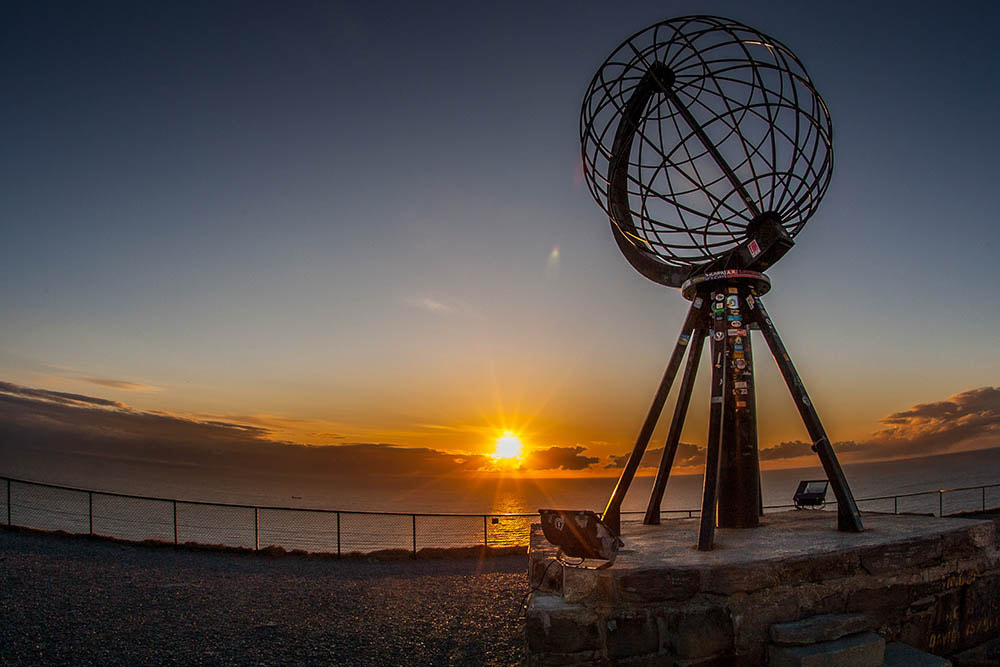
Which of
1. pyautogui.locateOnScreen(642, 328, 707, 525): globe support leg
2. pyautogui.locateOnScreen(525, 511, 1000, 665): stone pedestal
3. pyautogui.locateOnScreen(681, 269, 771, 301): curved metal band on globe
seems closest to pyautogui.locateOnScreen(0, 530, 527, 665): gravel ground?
pyautogui.locateOnScreen(525, 511, 1000, 665): stone pedestal

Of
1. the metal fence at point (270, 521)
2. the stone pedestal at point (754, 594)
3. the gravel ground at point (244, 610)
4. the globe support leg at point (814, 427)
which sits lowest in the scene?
the metal fence at point (270, 521)

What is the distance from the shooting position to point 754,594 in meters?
5.29

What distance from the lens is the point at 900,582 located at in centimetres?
595

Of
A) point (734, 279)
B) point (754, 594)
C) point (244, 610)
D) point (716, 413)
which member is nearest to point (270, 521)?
point (244, 610)

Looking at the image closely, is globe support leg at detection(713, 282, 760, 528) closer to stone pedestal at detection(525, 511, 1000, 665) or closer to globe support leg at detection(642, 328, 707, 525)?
globe support leg at detection(642, 328, 707, 525)

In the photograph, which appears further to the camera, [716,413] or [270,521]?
[270,521]

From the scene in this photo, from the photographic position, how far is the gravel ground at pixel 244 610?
6594 mm

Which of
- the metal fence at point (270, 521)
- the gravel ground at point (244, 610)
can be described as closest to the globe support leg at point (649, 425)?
the gravel ground at point (244, 610)

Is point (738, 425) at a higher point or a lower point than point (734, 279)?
lower

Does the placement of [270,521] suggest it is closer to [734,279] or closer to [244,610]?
[244,610]

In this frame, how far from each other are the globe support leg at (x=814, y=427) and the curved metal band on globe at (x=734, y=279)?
23 centimetres

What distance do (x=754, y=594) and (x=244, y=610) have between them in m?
7.42

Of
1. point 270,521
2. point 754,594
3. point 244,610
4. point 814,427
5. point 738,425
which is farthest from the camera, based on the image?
point 270,521

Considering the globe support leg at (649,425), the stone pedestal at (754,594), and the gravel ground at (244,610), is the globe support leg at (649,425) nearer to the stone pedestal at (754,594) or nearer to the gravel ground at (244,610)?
the stone pedestal at (754,594)
